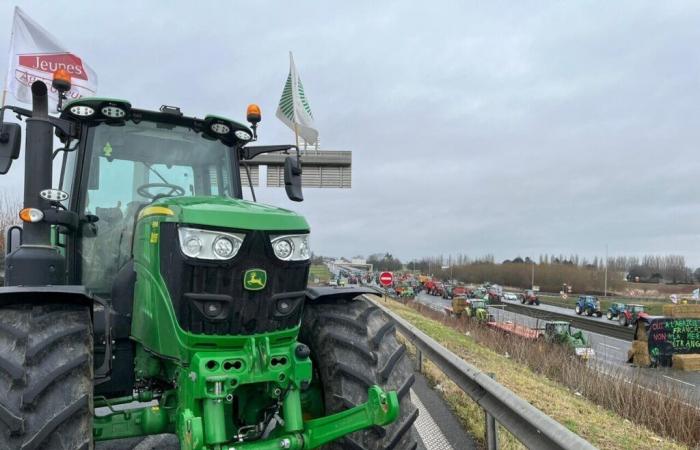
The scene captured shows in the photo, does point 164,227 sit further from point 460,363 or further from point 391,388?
point 460,363

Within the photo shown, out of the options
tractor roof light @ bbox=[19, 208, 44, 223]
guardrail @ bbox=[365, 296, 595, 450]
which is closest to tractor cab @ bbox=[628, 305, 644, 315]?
guardrail @ bbox=[365, 296, 595, 450]

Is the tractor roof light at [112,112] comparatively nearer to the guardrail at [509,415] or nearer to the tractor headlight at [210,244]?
the tractor headlight at [210,244]

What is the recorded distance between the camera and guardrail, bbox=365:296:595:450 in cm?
320

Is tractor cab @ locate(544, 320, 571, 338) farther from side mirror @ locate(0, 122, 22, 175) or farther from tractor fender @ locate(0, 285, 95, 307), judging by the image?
side mirror @ locate(0, 122, 22, 175)

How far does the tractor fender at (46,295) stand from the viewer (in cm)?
325

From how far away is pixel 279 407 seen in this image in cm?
345

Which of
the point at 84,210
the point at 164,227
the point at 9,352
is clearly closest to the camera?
the point at 9,352

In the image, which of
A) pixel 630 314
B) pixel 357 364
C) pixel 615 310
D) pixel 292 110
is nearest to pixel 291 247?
pixel 357 364

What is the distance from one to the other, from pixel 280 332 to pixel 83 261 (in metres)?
A: 1.88

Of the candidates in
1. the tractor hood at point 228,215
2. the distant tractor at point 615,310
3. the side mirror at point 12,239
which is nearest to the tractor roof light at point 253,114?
the tractor hood at point 228,215

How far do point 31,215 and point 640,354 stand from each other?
2597 cm

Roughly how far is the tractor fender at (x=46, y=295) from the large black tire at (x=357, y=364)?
156 centimetres

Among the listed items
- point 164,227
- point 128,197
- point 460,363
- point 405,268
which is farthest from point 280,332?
point 405,268

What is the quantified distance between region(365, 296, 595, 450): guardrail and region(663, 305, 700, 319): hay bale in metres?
23.6
